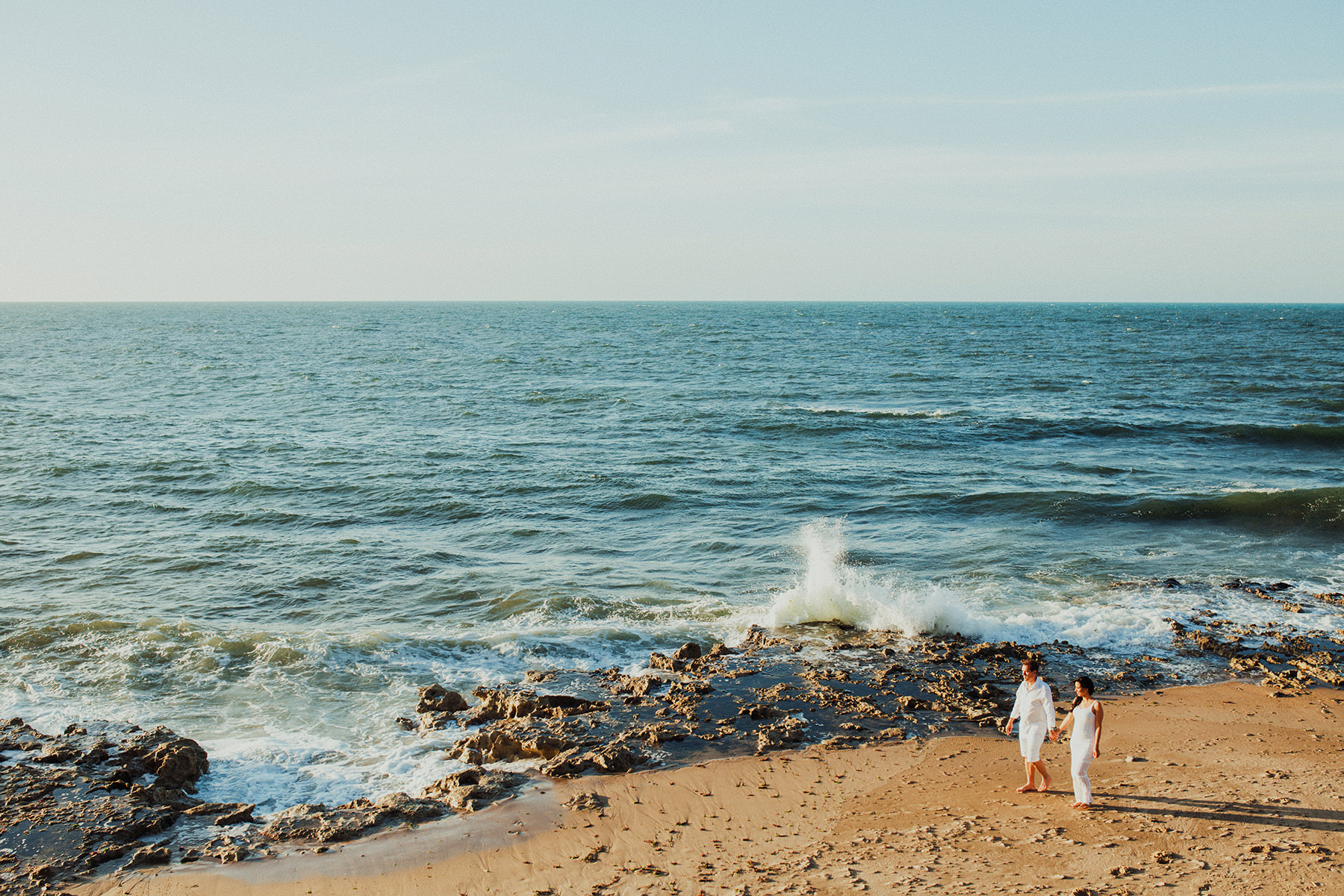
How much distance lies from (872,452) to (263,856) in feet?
83.4

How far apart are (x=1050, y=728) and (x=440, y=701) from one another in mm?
8055

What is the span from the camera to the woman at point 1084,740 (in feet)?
29.6

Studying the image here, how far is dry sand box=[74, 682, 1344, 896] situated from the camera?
7.99 meters

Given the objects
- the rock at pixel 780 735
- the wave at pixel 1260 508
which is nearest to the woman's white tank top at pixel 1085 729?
the rock at pixel 780 735

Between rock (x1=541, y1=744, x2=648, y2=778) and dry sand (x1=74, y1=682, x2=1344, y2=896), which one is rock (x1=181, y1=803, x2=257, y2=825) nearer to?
dry sand (x1=74, y1=682, x2=1344, y2=896)

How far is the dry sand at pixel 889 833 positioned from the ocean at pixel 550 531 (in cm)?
180

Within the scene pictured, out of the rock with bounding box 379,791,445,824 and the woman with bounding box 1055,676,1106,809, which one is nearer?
the woman with bounding box 1055,676,1106,809

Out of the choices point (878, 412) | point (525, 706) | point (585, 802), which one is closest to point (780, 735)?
point (585, 802)

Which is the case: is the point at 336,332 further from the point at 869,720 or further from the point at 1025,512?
the point at 869,720

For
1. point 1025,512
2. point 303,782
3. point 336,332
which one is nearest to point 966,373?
point 1025,512

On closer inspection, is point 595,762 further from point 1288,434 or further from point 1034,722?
point 1288,434

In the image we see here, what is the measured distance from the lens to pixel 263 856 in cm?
882

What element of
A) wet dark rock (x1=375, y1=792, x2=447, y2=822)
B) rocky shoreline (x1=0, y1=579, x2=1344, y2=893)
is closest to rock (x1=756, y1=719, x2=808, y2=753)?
rocky shoreline (x1=0, y1=579, x2=1344, y2=893)

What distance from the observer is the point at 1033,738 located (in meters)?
9.50
